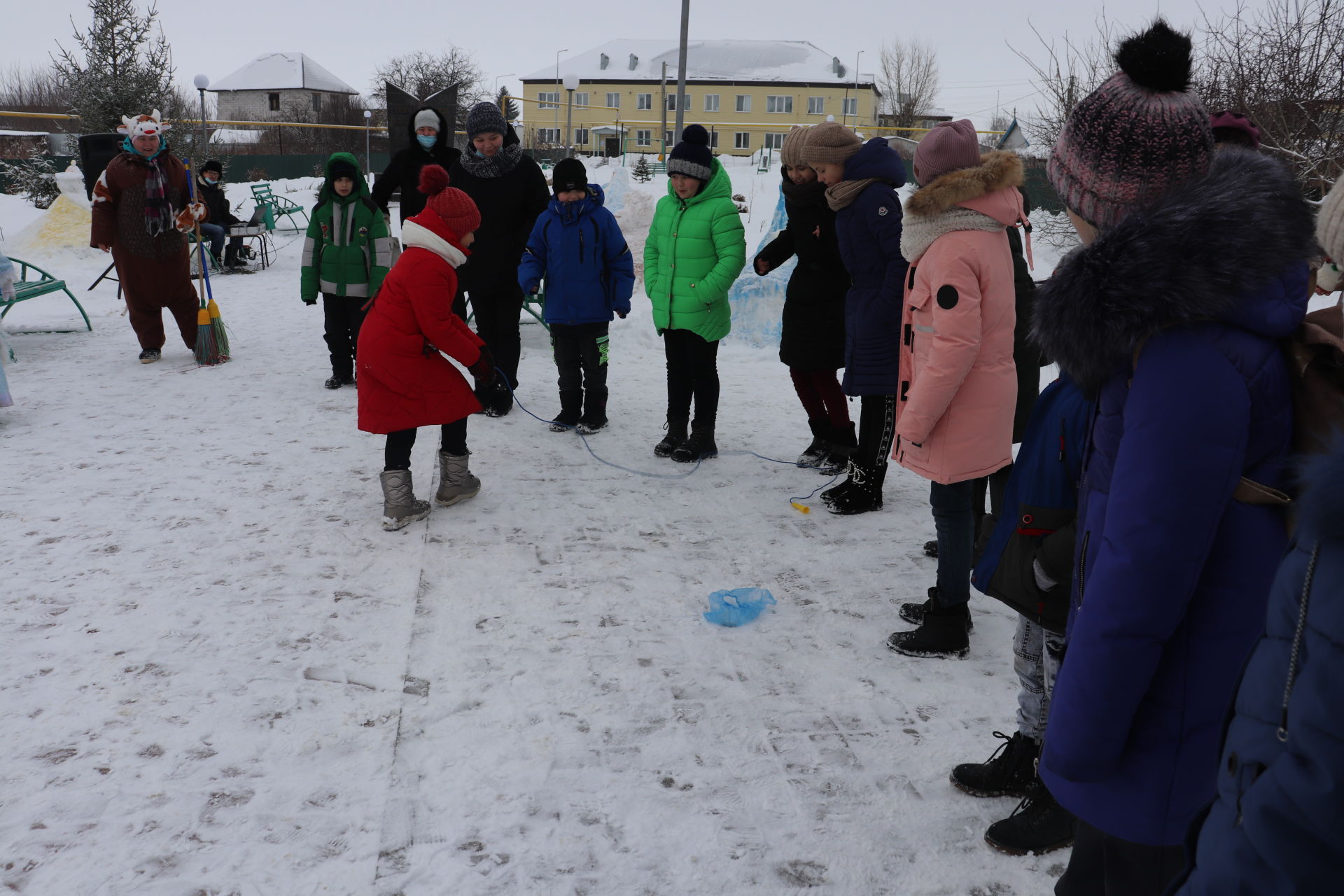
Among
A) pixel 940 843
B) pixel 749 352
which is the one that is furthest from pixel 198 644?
pixel 749 352

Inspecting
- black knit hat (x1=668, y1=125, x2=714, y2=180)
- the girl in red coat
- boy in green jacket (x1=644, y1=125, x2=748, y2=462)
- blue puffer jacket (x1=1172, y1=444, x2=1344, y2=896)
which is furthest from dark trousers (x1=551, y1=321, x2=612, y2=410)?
blue puffer jacket (x1=1172, y1=444, x2=1344, y2=896)

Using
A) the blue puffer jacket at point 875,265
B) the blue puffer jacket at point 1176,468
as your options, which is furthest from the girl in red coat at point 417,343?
the blue puffer jacket at point 1176,468

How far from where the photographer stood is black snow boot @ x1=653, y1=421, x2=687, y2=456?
5.82 metres

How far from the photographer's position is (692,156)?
17.6 ft

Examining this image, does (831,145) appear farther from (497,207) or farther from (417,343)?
(497,207)

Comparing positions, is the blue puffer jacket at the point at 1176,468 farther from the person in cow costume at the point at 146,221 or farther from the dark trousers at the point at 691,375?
the person in cow costume at the point at 146,221

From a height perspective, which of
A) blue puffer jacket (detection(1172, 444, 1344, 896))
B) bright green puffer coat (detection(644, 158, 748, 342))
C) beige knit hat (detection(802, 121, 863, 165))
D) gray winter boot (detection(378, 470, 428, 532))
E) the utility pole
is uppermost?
the utility pole

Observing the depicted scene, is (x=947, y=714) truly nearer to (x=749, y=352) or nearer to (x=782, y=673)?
(x=782, y=673)

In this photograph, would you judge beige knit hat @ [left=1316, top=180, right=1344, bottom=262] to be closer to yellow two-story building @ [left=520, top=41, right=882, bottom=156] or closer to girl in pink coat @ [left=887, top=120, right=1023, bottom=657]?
girl in pink coat @ [left=887, top=120, right=1023, bottom=657]

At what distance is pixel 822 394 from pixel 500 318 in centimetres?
248

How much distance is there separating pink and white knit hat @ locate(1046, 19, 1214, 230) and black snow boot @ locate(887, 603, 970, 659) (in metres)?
2.05

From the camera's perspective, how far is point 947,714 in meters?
3.01

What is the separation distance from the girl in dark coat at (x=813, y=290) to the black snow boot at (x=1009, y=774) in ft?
8.94

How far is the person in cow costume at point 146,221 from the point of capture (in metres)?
7.48
